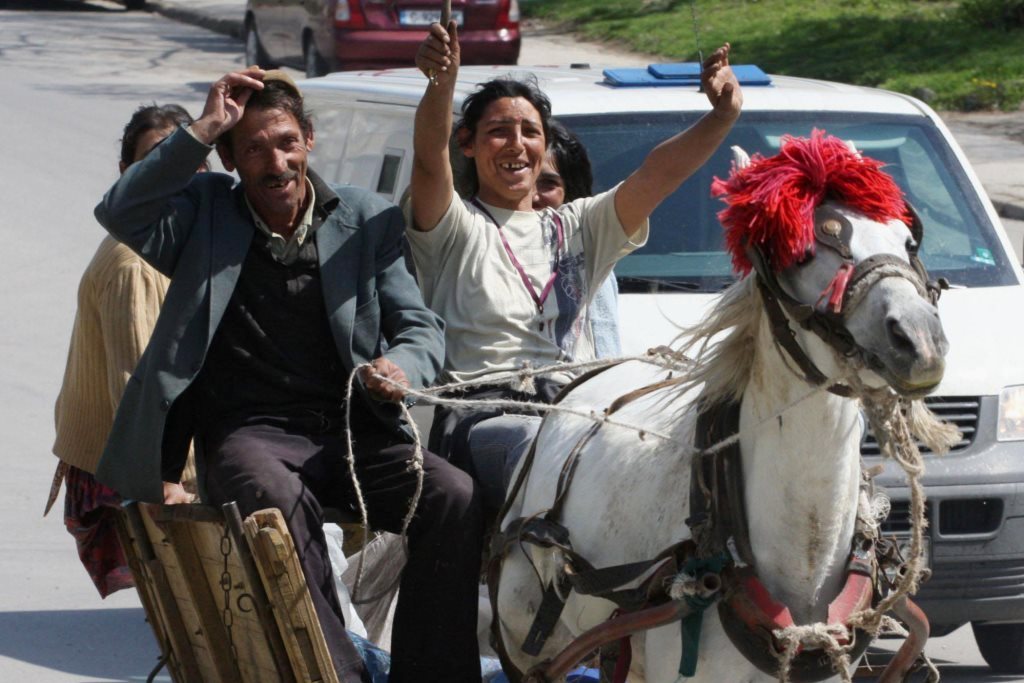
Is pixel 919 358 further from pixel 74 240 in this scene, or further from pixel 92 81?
pixel 92 81

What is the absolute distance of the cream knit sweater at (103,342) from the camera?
5.08m

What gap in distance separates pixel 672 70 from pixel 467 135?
2.05m

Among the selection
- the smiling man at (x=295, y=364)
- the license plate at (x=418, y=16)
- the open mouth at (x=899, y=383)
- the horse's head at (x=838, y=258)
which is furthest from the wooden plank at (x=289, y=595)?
the license plate at (x=418, y=16)

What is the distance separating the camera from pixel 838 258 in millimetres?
3109

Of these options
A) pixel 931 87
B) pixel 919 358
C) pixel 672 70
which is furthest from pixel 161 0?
pixel 919 358

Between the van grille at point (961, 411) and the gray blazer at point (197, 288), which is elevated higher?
the gray blazer at point (197, 288)

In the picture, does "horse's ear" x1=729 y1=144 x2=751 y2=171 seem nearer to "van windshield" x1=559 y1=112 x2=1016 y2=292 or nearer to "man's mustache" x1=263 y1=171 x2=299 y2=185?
"man's mustache" x1=263 y1=171 x2=299 y2=185

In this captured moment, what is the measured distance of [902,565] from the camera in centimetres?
364

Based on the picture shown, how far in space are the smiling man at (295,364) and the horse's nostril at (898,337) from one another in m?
1.49

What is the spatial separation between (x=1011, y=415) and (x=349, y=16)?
13.3 meters

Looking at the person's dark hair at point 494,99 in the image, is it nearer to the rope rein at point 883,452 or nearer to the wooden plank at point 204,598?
the rope rein at point 883,452

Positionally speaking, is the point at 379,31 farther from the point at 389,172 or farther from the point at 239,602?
the point at 239,602

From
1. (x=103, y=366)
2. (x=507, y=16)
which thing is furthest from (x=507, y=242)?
(x=507, y=16)

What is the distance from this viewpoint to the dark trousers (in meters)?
4.15
